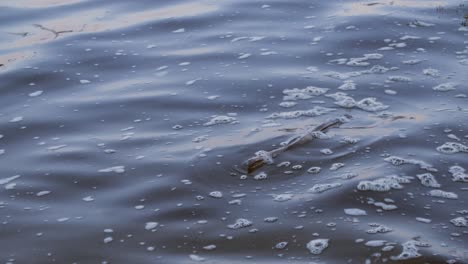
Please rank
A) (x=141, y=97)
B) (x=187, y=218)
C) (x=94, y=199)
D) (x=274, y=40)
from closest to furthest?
(x=187, y=218)
(x=94, y=199)
(x=141, y=97)
(x=274, y=40)

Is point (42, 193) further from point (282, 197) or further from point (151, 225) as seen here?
point (282, 197)

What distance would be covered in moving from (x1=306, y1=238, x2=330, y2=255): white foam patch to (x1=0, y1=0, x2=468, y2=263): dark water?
31 millimetres

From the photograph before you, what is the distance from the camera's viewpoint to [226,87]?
20.1 feet

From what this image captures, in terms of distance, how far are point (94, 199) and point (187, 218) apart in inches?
26.9

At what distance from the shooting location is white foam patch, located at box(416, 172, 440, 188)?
4375mm

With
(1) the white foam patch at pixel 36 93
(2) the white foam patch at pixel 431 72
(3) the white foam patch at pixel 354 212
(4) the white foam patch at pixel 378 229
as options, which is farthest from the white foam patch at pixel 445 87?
(1) the white foam patch at pixel 36 93

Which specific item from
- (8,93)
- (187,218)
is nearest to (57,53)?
(8,93)

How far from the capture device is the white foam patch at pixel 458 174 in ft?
14.5

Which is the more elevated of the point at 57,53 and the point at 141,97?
the point at 57,53

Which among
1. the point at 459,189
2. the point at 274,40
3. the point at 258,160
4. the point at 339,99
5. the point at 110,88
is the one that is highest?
the point at 274,40

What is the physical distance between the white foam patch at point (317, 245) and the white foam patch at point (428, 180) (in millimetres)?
896

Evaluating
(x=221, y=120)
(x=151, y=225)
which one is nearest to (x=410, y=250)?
(x=151, y=225)

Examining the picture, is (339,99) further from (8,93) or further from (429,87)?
(8,93)

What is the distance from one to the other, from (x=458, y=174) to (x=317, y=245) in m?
1.20
